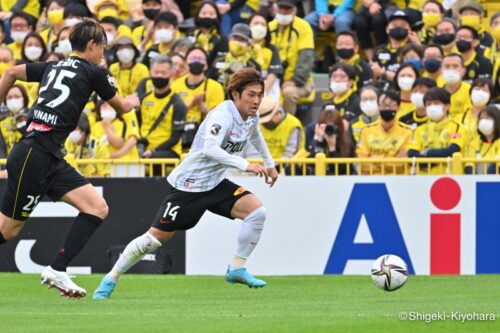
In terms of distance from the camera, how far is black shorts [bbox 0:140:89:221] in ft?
38.9

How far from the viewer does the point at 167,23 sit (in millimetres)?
21328

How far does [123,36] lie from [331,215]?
5.74 metres

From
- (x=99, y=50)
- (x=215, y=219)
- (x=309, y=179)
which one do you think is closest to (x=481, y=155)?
(x=309, y=179)

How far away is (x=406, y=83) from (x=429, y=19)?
2.01m

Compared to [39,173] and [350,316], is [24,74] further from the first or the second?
[350,316]

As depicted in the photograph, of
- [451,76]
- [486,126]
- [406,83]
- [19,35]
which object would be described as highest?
[19,35]

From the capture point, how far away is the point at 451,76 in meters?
19.0

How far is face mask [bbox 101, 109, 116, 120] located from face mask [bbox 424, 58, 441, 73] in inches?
176

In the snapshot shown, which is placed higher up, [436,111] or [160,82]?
[160,82]

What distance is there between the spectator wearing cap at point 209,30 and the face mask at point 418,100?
3401mm

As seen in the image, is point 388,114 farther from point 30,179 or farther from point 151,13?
point 30,179

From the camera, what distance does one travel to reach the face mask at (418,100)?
18.8m

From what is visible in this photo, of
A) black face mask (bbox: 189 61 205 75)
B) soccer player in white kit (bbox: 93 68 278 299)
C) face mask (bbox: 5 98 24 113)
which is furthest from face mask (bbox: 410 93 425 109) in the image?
soccer player in white kit (bbox: 93 68 278 299)

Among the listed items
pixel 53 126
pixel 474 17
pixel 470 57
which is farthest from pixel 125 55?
pixel 53 126
